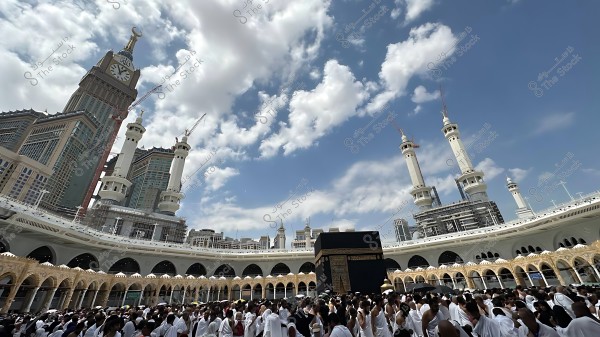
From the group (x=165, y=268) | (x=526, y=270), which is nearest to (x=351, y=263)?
(x=526, y=270)

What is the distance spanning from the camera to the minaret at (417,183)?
6104 cm

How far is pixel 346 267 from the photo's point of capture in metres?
24.0

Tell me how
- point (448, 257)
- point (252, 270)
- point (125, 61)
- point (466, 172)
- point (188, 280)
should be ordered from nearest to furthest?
1. point (188, 280)
2. point (448, 257)
3. point (252, 270)
4. point (466, 172)
5. point (125, 61)

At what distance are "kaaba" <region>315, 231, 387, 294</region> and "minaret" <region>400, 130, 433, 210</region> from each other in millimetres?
42146

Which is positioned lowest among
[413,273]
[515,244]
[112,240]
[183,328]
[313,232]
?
[183,328]

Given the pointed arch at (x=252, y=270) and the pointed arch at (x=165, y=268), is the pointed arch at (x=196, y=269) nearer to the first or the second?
the pointed arch at (x=165, y=268)

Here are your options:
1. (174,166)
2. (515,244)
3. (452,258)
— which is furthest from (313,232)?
(515,244)

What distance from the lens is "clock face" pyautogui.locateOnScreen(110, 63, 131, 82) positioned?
293ft

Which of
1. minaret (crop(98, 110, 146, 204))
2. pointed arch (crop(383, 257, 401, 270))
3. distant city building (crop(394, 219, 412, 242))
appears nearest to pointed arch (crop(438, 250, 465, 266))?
pointed arch (crop(383, 257, 401, 270))

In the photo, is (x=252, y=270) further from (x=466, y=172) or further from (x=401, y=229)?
(x=401, y=229)

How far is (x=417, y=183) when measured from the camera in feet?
202

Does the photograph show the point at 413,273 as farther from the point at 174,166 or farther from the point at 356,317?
the point at 174,166

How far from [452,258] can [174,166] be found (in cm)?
5624

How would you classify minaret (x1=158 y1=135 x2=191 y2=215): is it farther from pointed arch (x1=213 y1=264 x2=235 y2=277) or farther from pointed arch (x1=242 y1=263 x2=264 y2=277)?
pointed arch (x1=242 y1=263 x2=264 y2=277)
